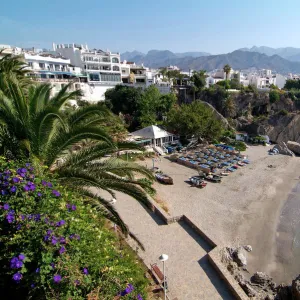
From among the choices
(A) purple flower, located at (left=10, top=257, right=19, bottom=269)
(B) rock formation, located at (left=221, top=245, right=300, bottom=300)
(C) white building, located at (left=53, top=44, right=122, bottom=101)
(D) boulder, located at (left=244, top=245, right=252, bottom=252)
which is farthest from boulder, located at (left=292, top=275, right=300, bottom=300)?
(C) white building, located at (left=53, top=44, right=122, bottom=101)

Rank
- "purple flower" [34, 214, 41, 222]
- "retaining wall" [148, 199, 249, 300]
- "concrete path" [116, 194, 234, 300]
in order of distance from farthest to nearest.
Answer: "concrete path" [116, 194, 234, 300] → "retaining wall" [148, 199, 249, 300] → "purple flower" [34, 214, 41, 222]

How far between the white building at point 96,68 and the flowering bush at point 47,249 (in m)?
42.3

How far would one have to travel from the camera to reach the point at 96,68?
158 feet

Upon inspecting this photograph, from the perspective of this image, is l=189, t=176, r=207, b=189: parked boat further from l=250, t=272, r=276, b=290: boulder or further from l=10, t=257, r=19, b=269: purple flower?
l=10, t=257, r=19, b=269: purple flower

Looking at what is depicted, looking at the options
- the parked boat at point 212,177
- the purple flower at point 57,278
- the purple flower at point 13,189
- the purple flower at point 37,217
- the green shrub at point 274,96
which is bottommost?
the parked boat at point 212,177

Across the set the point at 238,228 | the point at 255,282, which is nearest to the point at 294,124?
the point at 238,228

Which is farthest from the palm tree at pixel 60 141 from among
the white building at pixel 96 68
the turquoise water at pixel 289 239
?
the white building at pixel 96 68

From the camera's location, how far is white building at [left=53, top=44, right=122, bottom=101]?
45.6m

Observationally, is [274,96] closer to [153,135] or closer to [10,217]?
[153,135]

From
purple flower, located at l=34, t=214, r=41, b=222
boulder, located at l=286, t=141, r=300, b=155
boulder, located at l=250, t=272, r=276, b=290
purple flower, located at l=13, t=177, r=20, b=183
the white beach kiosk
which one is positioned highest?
purple flower, located at l=13, t=177, r=20, b=183

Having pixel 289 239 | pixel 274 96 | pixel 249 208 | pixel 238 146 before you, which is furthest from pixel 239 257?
pixel 274 96

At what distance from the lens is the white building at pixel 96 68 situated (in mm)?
45625

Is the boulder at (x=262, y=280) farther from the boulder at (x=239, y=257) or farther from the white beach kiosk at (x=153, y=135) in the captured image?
the white beach kiosk at (x=153, y=135)

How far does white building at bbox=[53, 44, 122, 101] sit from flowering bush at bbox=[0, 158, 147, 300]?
42296 mm
